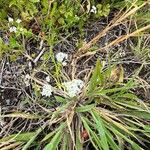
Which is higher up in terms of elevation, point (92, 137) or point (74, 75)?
point (74, 75)

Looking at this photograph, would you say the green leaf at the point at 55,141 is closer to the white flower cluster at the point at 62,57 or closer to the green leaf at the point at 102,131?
the green leaf at the point at 102,131

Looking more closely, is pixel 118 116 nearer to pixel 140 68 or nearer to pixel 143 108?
pixel 143 108

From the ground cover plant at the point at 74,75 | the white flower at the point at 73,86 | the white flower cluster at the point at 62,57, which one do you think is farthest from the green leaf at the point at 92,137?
the white flower cluster at the point at 62,57

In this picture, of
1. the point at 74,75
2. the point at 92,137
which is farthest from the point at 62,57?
the point at 92,137

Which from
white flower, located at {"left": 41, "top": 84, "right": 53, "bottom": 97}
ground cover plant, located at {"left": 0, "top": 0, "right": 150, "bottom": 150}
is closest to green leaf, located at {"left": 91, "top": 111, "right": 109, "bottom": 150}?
ground cover plant, located at {"left": 0, "top": 0, "right": 150, "bottom": 150}

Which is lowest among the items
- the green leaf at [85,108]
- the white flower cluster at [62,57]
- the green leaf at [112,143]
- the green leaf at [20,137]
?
the green leaf at [112,143]

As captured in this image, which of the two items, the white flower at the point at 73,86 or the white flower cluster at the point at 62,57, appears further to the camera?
the white flower cluster at the point at 62,57

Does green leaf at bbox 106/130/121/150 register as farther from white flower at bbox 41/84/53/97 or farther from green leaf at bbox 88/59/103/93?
white flower at bbox 41/84/53/97

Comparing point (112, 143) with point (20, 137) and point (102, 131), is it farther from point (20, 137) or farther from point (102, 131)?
point (20, 137)
